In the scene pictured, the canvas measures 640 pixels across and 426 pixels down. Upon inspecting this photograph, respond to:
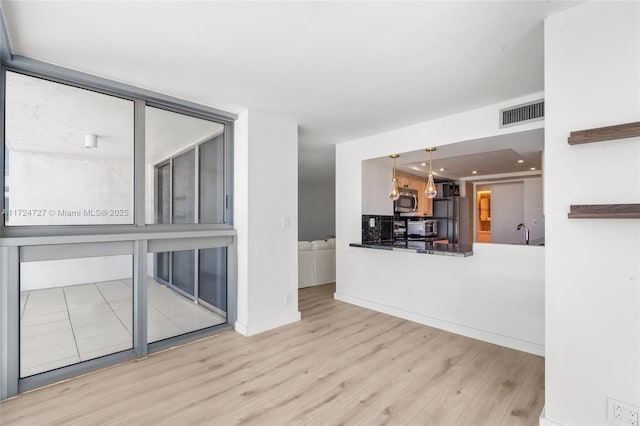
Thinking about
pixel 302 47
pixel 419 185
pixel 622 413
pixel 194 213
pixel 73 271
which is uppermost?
pixel 302 47

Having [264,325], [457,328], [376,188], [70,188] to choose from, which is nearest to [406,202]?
[376,188]

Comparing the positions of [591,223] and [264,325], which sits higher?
[591,223]

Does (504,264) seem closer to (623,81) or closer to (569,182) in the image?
(569,182)

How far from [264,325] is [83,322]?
66.9 inches

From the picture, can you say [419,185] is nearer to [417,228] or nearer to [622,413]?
[417,228]

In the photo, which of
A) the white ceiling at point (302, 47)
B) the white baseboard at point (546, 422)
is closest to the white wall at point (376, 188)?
the white ceiling at point (302, 47)

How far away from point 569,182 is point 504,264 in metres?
1.65

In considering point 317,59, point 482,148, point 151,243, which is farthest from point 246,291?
point 482,148

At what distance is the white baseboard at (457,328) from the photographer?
2.88 metres

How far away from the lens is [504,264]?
3068mm

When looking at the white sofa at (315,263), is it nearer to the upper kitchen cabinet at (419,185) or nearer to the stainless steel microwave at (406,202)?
the stainless steel microwave at (406,202)

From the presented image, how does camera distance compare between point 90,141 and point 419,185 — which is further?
point 419,185

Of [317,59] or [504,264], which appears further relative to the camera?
[504,264]

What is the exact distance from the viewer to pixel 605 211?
4.98 feet
